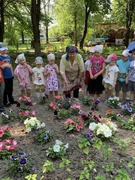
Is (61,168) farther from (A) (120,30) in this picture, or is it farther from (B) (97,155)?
(A) (120,30)

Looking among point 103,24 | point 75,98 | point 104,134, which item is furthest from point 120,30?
point 104,134

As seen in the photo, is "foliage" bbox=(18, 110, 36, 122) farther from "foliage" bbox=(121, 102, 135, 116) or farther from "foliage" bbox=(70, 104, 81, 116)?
"foliage" bbox=(121, 102, 135, 116)

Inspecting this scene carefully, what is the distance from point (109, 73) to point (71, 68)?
98cm

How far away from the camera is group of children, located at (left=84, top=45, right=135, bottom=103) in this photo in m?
5.18

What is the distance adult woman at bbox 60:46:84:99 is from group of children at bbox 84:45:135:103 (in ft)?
0.96

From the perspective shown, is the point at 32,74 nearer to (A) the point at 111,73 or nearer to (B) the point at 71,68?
(B) the point at 71,68

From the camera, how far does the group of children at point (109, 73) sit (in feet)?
17.0

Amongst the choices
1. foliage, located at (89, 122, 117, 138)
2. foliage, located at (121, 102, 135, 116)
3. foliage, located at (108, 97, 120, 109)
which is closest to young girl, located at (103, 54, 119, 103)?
foliage, located at (108, 97, 120, 109)

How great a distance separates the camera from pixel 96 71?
5.21 m

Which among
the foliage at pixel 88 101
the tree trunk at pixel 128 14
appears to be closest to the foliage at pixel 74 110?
the foliage at pixel 88 101

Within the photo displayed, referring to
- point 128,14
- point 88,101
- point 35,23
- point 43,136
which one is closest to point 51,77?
point 88,101

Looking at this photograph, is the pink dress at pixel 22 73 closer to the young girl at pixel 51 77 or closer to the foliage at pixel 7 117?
the young girl at pixel 51 77

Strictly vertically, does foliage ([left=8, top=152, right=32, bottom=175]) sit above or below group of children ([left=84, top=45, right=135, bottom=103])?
below

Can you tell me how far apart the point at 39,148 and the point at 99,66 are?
2.65 m
